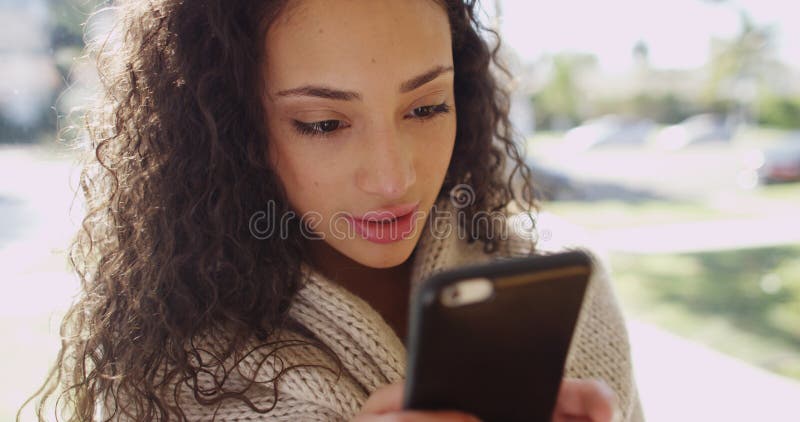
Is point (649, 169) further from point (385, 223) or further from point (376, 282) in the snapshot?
point (385, 223)

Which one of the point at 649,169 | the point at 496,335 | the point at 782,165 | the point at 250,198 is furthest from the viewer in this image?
the point at 649,169

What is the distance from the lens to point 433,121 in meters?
0.73

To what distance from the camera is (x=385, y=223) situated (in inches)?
27.6

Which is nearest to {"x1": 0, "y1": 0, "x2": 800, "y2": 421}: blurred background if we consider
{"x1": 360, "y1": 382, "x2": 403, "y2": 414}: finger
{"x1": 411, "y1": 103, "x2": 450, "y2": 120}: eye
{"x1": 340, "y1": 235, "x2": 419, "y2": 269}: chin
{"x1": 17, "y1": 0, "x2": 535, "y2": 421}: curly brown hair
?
{"x1": 17, "y1": 0, "x2": 535, "y2": 421}: curly brown hair

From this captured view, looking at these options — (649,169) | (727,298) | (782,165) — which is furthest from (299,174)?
(649,169)

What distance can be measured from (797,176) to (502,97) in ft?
10.9

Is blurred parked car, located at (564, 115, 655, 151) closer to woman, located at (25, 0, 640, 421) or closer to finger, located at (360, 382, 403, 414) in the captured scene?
woman, located at (25, 0, 640, 421)

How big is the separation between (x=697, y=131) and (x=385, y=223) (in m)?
3.58

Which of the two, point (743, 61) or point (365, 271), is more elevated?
point (743, 61)

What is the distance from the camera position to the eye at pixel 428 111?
0.72 m

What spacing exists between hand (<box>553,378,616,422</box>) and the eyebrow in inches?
13.0

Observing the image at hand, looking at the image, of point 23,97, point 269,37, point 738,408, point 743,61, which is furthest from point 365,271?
point 743,61

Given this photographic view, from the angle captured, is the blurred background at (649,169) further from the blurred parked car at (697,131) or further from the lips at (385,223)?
the lips at (385,223)

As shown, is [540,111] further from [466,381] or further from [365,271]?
[466,381]
